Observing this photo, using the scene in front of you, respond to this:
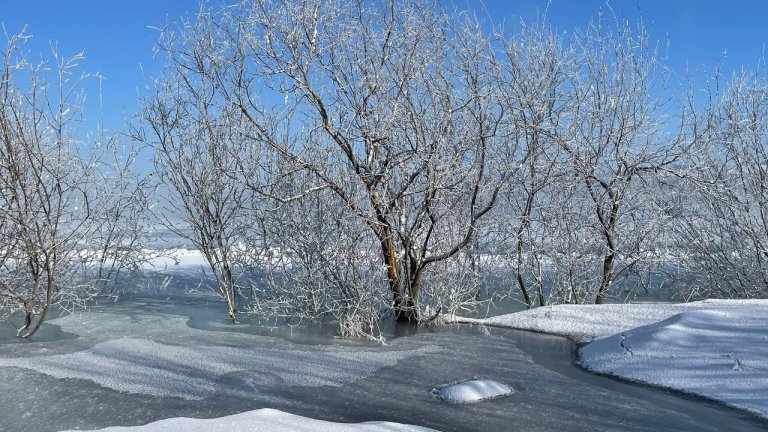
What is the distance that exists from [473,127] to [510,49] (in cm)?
217

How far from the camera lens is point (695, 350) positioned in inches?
256

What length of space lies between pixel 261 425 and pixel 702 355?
4306 mm

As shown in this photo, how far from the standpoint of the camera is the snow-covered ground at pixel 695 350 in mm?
5773

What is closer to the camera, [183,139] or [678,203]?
[183,139]

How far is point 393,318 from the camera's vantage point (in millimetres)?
9781

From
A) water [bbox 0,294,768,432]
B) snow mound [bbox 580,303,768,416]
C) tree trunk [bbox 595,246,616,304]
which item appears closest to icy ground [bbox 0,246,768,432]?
water [bbox 0,294,768,432]

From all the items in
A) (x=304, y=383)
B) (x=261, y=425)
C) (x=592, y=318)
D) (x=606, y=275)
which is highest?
(x=606, y=275)

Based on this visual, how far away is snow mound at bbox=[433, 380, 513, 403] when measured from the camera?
568 centimetres

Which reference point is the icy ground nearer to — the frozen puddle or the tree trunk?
the frozen puddle

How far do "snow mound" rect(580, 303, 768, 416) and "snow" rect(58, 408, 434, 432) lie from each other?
2729mm

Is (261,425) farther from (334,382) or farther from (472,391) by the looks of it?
(472,391)

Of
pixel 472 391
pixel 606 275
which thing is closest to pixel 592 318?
pixel 606 275

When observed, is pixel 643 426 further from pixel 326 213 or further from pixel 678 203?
pixel 678 203

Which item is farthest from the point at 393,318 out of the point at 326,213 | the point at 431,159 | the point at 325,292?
the point at 431,159
